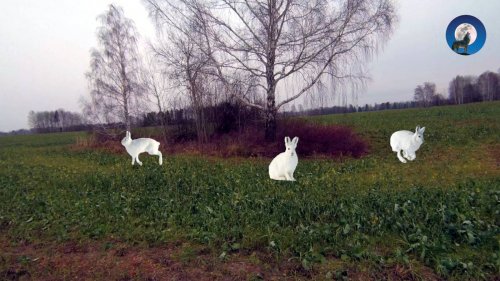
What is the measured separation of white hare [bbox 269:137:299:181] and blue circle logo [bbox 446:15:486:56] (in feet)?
12.8

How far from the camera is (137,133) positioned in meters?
25.0

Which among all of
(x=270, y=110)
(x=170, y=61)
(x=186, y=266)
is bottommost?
(x=186, y=266)

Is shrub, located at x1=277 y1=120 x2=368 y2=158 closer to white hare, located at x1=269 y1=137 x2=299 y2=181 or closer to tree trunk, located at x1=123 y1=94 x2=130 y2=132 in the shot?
white hare, located at x1=269 y1=137 x2=299 y2=181

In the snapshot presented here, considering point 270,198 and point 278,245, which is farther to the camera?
point 270,198

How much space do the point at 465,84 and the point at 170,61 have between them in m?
88.1

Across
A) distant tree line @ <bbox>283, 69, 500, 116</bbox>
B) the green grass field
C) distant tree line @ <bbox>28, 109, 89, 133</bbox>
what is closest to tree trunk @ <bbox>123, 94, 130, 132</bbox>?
the green grass field

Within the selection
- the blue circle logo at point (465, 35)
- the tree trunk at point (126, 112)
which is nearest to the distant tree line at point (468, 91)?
the tree trunk at point (126, 112)

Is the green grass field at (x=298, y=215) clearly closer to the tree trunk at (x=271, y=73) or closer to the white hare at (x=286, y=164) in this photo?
the white hare at (x=286, y=164)

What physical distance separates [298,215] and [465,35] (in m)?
3.57

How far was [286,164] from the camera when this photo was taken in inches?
315

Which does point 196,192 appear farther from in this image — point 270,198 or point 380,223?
point 380,223

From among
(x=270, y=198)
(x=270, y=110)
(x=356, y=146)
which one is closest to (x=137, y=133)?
(x=270, y=110)

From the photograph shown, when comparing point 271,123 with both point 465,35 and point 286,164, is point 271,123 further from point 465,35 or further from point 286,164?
point 465,35

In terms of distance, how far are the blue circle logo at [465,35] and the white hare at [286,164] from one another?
3.91 m
